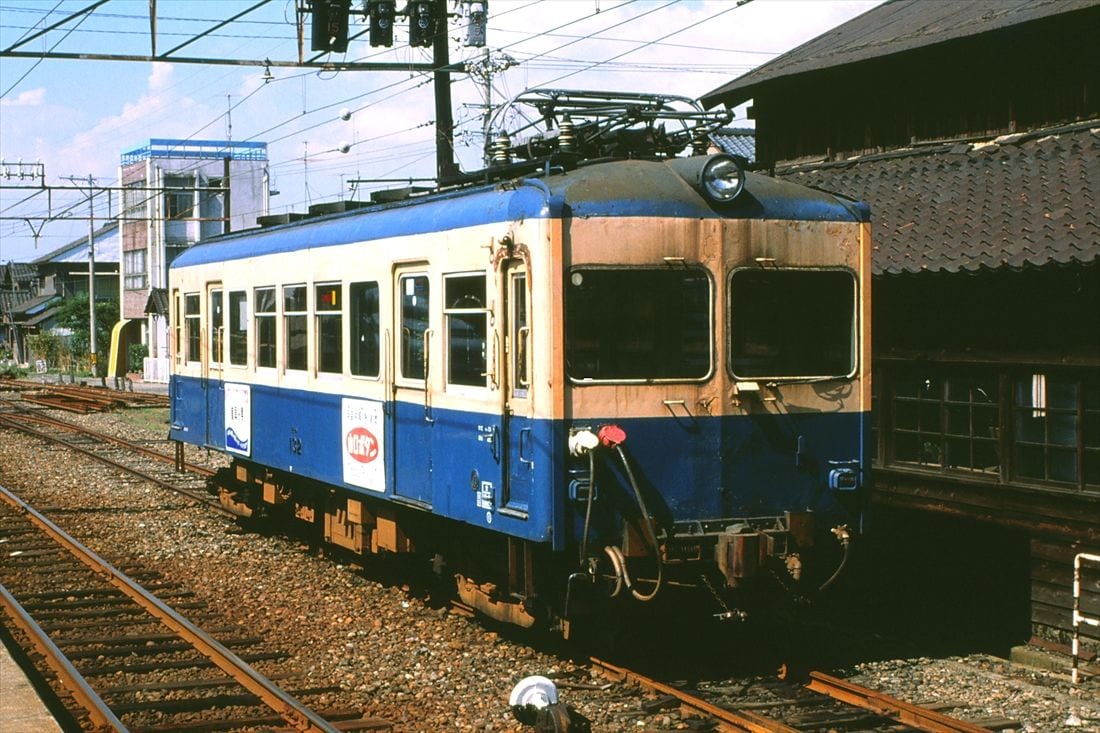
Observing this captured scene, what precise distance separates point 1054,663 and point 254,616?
5576mm

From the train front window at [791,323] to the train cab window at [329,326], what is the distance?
3680 mm

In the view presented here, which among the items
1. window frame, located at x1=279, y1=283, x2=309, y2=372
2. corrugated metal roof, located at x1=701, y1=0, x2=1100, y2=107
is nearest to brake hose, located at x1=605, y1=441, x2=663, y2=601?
window frame, located at x1=279, y1=283, x2=309, y2=372

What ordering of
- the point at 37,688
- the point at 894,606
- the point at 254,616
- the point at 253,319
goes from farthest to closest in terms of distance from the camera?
1. the point at 253,319
2. the point at 894,606
3. the point at 254,616
4. the point at 37,688

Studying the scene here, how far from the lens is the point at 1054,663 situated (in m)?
8.80

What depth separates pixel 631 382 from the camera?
25.9ft

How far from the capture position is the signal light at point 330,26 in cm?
1362

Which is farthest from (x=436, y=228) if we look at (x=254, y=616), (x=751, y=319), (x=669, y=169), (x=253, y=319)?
(x=253, y=319)

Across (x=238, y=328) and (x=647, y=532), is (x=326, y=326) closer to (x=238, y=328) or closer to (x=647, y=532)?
(x=238, y=328)

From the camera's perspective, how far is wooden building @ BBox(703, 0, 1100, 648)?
8.89 meters

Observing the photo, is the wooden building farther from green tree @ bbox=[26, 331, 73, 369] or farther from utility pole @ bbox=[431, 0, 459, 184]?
green tree @ bbox=[26, 331, 73, 369]

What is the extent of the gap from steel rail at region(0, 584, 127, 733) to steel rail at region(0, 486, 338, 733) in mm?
814

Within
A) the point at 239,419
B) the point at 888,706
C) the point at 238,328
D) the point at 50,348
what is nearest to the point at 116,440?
the point at 239,419

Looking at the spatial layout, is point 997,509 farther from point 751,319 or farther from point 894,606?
point 751,319

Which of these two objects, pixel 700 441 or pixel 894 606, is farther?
pixel 894 606
